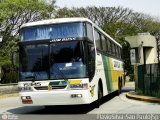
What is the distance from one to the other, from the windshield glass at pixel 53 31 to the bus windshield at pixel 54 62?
13.5 inches

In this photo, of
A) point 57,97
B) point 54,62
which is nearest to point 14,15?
point 54,62

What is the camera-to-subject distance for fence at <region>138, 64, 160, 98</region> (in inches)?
835

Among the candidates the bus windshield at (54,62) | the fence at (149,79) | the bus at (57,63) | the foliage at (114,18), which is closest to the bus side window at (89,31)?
the bus at (57,63)

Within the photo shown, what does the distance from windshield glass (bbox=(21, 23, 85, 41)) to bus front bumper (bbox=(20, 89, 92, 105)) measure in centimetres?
207

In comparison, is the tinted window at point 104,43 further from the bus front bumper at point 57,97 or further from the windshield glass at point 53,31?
the bus front bumper at point 57,97

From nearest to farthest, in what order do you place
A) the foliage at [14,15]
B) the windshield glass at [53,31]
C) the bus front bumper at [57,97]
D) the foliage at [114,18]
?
the bus front bumper at [57,97] → the windshield glass at [53,31] → the foliage at [14,15] → the foliage at [114,18]

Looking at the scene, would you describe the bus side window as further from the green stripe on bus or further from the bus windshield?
the green stripe on bus

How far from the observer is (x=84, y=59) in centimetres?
1571

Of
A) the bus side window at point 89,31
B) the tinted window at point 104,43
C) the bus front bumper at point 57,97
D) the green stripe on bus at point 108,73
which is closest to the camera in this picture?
the bus front bumper at point 57,97

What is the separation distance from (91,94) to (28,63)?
101 inches

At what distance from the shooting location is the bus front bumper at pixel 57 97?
15.4m

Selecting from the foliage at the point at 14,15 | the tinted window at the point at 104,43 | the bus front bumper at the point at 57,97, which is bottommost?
the bus front bumper at the point at 57,97

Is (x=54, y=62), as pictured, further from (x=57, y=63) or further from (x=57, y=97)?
(x=57, y=97)

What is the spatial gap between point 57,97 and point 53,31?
2556 mm
